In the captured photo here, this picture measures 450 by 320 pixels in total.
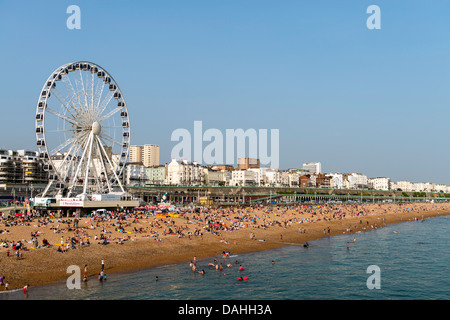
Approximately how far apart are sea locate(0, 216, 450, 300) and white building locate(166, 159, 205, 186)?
130180 mm

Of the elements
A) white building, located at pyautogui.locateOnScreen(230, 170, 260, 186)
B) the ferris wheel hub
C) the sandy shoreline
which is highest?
the ferris wheel hub

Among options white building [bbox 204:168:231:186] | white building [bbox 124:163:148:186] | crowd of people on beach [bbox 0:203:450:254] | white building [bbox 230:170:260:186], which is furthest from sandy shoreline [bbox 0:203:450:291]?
white building [bbox 230:170:260:186]

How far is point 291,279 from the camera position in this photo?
31.2 meters

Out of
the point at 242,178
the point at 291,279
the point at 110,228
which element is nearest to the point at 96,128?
the point at 110,228

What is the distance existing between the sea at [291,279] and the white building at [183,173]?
13018cm

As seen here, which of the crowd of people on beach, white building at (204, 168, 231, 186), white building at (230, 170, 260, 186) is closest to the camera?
the crowd of people on beach

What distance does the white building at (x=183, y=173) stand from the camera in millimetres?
173625

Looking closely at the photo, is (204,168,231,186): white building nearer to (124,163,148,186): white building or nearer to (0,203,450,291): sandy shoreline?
(124,163,148,186): white building

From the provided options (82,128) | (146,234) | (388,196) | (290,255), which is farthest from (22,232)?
(388,196)

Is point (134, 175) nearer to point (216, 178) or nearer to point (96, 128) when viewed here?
point (216, 178)

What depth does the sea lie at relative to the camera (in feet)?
86.0

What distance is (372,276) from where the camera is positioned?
32906 millimetres
